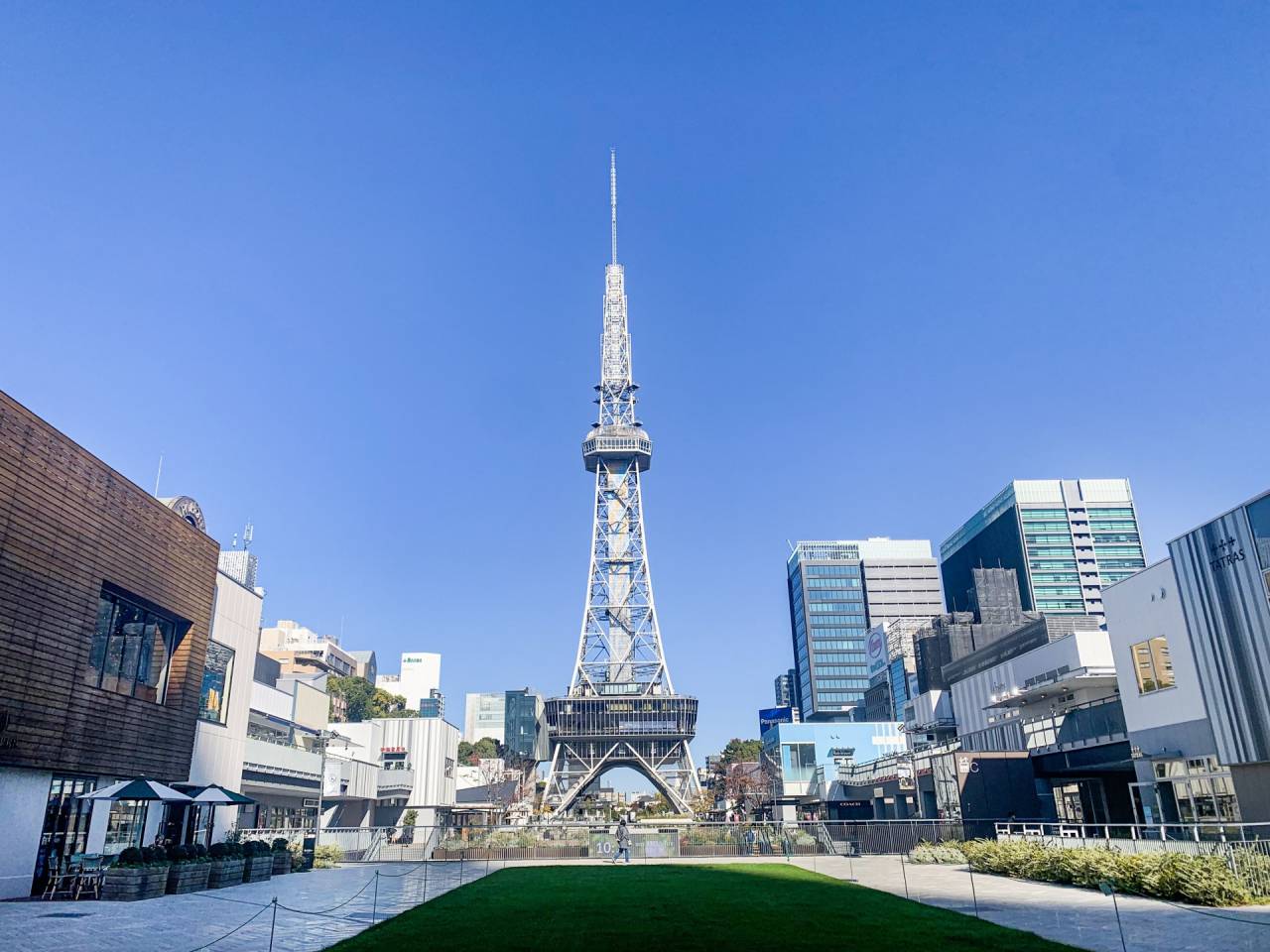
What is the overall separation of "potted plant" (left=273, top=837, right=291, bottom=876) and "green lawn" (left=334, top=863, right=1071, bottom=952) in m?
11.3

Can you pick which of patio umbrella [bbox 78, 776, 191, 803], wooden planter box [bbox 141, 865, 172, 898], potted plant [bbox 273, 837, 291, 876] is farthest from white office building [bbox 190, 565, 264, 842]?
wooden planter box [bbox 141, 865, 172, 898]

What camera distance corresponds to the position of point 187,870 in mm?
27047

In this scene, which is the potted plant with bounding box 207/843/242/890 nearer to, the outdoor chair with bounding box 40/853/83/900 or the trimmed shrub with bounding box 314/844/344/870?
the outdoor chair with bounding box 40/853/83/900

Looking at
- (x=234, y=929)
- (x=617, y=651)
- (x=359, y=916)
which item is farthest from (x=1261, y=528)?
(x=617, y=651)

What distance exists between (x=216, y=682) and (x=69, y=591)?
1266cm

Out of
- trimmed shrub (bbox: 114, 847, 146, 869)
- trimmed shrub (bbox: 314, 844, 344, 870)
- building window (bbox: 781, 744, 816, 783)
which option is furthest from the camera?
building window (bbox: 781, 744, 816, 783)

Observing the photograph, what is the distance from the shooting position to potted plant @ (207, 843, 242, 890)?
2872cm

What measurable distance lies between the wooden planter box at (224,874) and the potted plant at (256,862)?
A: 48 centimetres

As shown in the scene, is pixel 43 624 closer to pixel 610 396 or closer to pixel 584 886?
pixel 584 886

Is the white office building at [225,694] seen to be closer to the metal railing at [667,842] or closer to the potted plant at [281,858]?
the metal railing at [667,842]

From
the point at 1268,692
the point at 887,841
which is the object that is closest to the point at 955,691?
the point at 887,841

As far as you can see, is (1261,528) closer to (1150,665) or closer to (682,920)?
(1150,665)

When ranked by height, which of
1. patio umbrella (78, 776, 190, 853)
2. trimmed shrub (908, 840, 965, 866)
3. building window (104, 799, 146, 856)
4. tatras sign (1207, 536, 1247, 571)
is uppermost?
tatras sign (1207, 536, 1247, 571)

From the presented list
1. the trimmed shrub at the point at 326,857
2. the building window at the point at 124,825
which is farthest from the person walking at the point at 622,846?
the building window at the point at 124,825
